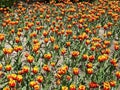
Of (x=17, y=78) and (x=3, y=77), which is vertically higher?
(x=17, y=78)

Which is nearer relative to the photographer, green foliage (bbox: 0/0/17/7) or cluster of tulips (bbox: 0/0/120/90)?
cluster of tulips (bbox: 0/0/120/90)

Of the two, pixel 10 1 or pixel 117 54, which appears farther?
pixel 10 1

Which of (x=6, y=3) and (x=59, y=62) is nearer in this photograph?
(x=59, y=62)

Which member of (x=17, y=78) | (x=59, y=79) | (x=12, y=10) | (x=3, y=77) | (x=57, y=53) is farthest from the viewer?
(x=12, y=10)

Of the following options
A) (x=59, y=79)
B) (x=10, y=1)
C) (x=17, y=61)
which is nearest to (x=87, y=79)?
(x=59, y=79)

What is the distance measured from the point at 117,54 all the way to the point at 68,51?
1.45 metres

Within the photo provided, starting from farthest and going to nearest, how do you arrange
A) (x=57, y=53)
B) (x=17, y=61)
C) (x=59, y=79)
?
(x=57, y=53) < (x=17, y=61) < (x=59, y=79)

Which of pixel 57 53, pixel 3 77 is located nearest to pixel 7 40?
pixel 57 53

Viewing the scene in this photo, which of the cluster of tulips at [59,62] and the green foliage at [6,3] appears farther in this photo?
the green foliage at [6,3]

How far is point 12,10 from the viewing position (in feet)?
45.8

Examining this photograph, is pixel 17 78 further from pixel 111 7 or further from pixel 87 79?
pixel 111 7

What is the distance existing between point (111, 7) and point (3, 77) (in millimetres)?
8340

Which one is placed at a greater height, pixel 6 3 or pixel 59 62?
pixel 6 3

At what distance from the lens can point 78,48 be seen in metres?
9.72
